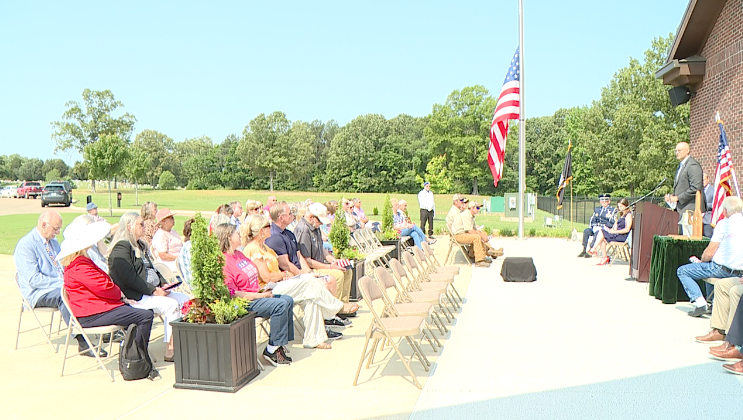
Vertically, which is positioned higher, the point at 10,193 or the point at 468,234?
the point at 10,193

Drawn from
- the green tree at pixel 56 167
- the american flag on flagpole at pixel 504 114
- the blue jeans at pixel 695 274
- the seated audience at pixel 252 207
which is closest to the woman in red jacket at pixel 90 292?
the seated audience at pixel 252 207

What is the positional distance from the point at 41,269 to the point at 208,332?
2.55m

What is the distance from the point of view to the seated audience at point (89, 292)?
194 inches

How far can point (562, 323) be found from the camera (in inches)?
276

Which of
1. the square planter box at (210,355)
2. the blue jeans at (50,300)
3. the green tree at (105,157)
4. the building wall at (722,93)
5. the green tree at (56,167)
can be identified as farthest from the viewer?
the green tree at (56,167)

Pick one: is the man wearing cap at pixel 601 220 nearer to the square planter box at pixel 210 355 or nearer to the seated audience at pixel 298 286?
the seated audience at pixel 298 286

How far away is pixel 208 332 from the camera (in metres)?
4.61

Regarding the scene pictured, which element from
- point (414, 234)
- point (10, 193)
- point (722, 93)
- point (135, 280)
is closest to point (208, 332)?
point (135, 280)

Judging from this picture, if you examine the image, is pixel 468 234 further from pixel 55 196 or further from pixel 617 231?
pixel 55 196

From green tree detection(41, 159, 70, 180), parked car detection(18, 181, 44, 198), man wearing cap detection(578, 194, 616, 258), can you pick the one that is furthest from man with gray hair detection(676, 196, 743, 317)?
green tree detection(41, 159, 70, 180)

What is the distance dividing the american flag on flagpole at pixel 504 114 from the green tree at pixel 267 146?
58226mm

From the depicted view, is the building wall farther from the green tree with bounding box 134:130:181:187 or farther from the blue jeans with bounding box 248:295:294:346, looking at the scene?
the green tree with bounding box 134:130:181:187

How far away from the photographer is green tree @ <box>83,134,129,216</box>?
1228 inches

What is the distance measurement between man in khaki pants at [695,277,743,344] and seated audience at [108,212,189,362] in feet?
18.5
